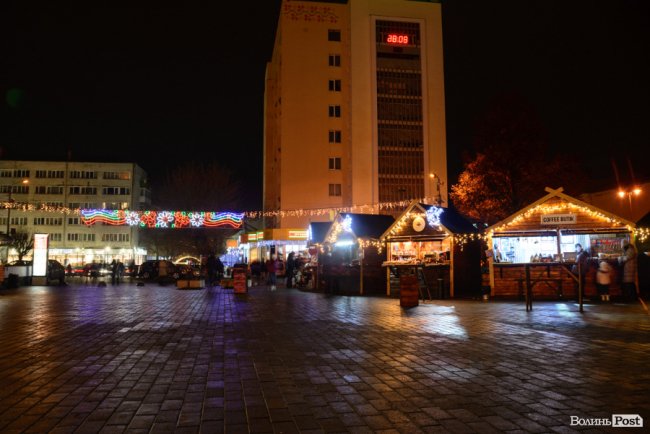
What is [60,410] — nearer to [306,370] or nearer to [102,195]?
[306,370]

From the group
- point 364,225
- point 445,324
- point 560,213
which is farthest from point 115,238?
point 445,324

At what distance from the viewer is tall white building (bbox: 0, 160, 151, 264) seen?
262 feet

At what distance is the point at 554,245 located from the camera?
18328 mm

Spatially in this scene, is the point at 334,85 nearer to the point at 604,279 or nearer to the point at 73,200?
the point at 604,279

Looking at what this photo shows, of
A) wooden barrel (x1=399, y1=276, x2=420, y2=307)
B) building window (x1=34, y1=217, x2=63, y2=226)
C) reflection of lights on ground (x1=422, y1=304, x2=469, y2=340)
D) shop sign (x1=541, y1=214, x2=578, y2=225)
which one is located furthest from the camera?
building window (x1=34, y1=217, x2=63, y2=226)

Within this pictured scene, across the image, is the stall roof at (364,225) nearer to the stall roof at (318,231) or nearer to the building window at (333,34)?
the stall roof at (318,231)

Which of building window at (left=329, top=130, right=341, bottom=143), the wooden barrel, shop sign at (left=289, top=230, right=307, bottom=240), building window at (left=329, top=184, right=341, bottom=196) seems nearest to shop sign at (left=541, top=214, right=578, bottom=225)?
the wooden barrel

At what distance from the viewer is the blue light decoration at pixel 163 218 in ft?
98.3

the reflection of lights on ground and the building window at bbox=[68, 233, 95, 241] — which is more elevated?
the building window at bbox=[68, 233, 95, 241]

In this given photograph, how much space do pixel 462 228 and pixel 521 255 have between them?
2.55 metres

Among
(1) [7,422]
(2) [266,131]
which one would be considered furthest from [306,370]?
(2) [266,131]

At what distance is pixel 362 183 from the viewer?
47.7 meters

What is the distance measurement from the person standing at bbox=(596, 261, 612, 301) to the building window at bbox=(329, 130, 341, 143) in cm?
3659

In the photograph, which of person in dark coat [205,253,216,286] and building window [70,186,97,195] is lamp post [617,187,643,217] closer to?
person in dark coat [205,253,216,286]
